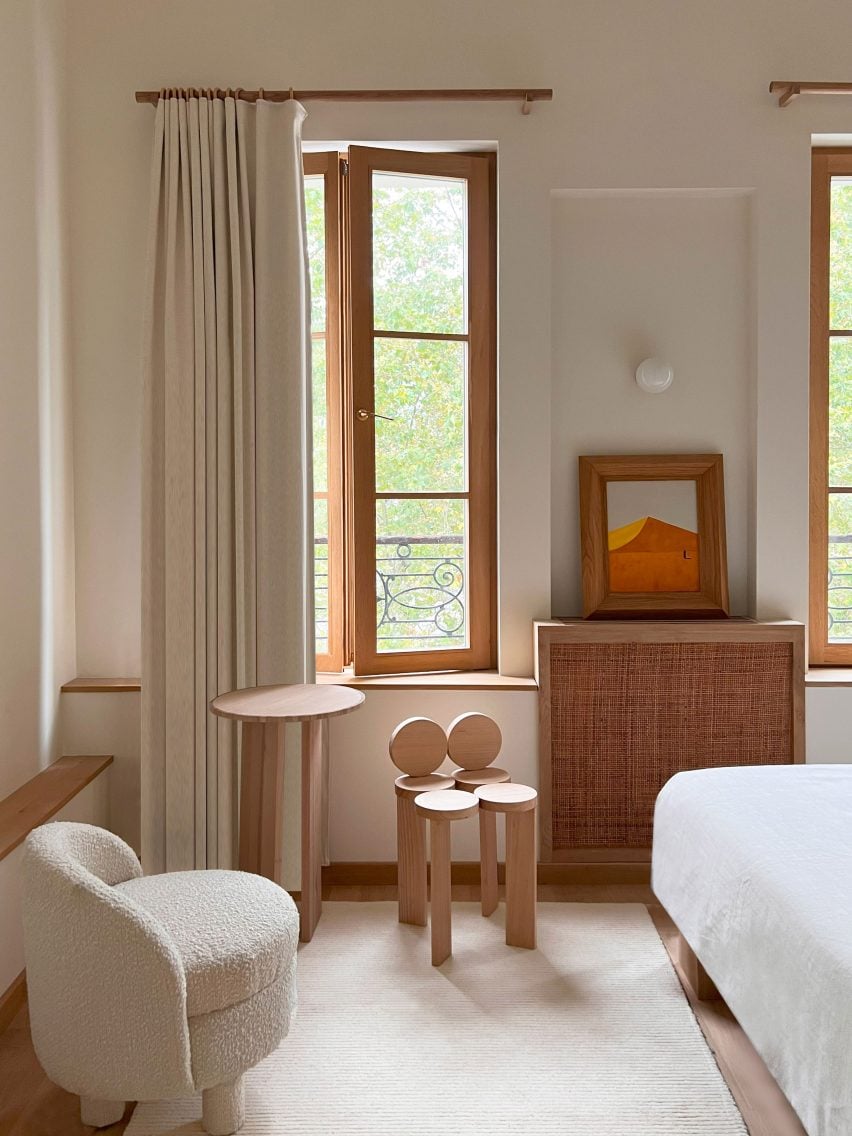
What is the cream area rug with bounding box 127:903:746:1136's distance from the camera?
1983 millimetres

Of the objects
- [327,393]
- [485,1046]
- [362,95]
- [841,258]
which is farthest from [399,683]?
[841,258]

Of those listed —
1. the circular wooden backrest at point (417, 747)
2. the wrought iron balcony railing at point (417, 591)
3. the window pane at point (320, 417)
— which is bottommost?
the circular wooden backrest at point (417, 747)

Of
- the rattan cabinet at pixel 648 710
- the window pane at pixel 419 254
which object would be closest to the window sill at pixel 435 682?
the rattan cabinet at pixel 648 710

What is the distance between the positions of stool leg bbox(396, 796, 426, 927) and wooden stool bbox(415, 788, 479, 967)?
0.22 metres

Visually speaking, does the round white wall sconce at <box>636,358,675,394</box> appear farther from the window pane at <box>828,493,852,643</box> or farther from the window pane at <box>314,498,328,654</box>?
the window pane at <box>314,498,328,654</box>

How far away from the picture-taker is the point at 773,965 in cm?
171

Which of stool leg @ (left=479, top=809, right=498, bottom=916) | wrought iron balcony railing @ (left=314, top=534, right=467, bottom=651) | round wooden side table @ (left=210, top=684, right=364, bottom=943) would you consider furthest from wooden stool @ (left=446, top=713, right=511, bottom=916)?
wrought iron balcony railing @ (left=314, top=534, right=467, bottom=651)

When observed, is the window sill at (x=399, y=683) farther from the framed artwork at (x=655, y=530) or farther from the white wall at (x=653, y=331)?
the white wall at (x=653, y=331)

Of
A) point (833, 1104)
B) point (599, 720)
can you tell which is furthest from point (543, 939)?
point (833, 1104)

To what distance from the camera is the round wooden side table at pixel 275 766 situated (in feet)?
8.60

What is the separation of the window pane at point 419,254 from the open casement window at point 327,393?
0.15m

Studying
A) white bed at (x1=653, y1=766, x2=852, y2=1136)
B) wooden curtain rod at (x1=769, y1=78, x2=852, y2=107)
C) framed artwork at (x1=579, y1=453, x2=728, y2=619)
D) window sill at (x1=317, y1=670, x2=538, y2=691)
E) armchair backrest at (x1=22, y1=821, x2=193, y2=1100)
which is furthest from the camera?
framed artwork at (x1=579, y1=453, x2=728, y2=619)

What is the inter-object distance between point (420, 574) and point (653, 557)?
0.79 meters

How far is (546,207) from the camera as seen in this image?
3.23 m
